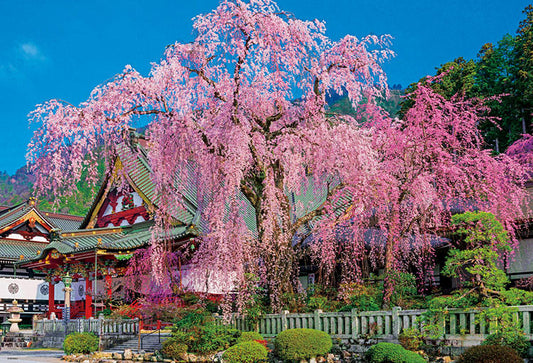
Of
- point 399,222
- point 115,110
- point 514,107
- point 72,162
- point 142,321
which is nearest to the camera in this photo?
point 72,162

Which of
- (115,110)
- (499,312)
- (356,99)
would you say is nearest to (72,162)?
(115,110)

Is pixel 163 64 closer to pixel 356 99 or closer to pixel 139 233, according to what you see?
pixel 356 99

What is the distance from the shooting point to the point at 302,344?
14.0 metres

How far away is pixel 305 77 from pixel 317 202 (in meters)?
7.11

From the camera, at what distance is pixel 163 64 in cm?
1545

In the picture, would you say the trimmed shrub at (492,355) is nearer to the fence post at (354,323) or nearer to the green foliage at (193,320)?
the fence post at (354,323)

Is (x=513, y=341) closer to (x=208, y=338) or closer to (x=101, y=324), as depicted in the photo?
(x=208, y=338)

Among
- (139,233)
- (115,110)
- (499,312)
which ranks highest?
(115,110)

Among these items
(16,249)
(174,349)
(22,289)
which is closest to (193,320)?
(174,349)

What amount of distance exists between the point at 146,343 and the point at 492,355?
41.3ft

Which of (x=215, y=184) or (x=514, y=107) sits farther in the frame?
(x=514, y=107)

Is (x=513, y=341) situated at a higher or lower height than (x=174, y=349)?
higher

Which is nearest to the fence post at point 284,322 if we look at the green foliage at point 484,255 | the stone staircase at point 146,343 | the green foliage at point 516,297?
the stone staircase at point 146,343

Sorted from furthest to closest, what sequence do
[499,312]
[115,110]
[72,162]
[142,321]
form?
[142,321] < [115,110] < [72,162] < [499,312]
